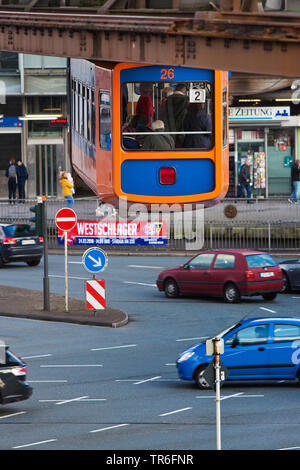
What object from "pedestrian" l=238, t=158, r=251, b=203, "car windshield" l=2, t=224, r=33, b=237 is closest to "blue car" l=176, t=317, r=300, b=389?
"car windshield" l=2, t=224, r=33, b=237

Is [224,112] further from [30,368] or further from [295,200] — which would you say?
[295,200]

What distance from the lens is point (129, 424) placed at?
17.9 m

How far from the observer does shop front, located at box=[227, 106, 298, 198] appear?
5375cm

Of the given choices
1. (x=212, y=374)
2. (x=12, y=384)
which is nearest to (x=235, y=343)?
(x=12, y=384)

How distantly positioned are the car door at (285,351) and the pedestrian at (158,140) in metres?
12.9

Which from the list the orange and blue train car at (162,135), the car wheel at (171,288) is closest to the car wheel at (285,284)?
the car wheel at (171,288)

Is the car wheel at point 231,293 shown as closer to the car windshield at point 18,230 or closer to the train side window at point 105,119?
the car windshield at point 18,230

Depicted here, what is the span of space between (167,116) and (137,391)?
12911 millimetres

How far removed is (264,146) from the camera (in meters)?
54.9

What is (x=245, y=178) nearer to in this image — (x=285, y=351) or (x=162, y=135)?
(x=285, y=351)

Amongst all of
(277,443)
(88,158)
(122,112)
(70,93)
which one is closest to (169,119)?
(122,112)

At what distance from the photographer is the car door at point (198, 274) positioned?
33.0m

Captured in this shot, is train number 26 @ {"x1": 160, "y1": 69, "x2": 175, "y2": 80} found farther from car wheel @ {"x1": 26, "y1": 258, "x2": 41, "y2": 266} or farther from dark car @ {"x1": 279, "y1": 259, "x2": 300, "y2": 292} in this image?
car wheel @ {"x1": 26, "y1": 258, "x2": 41, "y2": 266}

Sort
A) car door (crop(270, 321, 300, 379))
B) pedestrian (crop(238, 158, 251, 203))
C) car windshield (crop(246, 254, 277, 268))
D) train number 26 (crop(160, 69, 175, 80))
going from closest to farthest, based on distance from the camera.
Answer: train number 26 (crop(160, 69, 175, 80)) < car door (crop(270, 321, 300, 379)) < car windshield (crop(246, 254, 277, 268)) < pedestrian (crop(238, 158, 251, 203))
